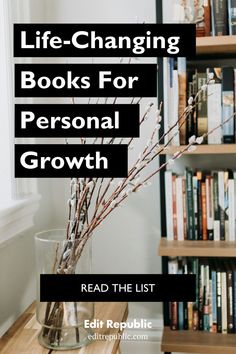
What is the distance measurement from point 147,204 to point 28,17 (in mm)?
735

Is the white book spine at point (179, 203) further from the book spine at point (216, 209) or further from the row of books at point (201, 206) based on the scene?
the book spine at point (216, 209)

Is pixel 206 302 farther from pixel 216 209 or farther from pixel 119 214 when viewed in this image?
pixel 119 214

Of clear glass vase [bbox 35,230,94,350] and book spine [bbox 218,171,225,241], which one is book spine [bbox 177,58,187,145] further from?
clear glass vase [bbox 35,230,94,350]

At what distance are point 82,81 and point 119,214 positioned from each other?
1.91 ft

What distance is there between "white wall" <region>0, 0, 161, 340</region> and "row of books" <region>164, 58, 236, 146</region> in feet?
0.80

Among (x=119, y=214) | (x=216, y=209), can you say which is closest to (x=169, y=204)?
(x=216, y=209)

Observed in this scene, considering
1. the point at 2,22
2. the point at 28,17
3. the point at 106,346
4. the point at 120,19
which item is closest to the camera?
the point at 106,346

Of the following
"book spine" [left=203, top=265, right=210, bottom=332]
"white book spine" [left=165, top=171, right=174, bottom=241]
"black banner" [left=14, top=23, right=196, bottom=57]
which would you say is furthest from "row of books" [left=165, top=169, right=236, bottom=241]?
"black banner" [left=14, top=23, right=196, bottom=57]

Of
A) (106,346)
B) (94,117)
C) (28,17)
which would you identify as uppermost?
(28,17)

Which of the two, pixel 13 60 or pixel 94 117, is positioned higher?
pixel 13 60

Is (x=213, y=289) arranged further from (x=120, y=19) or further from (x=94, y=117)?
(x=120, y=19)

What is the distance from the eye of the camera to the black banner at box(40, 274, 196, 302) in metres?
1.07

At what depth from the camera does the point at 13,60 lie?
131 centimetres

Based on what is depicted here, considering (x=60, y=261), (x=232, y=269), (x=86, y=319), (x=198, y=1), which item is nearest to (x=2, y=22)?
(x=198, y=1)
